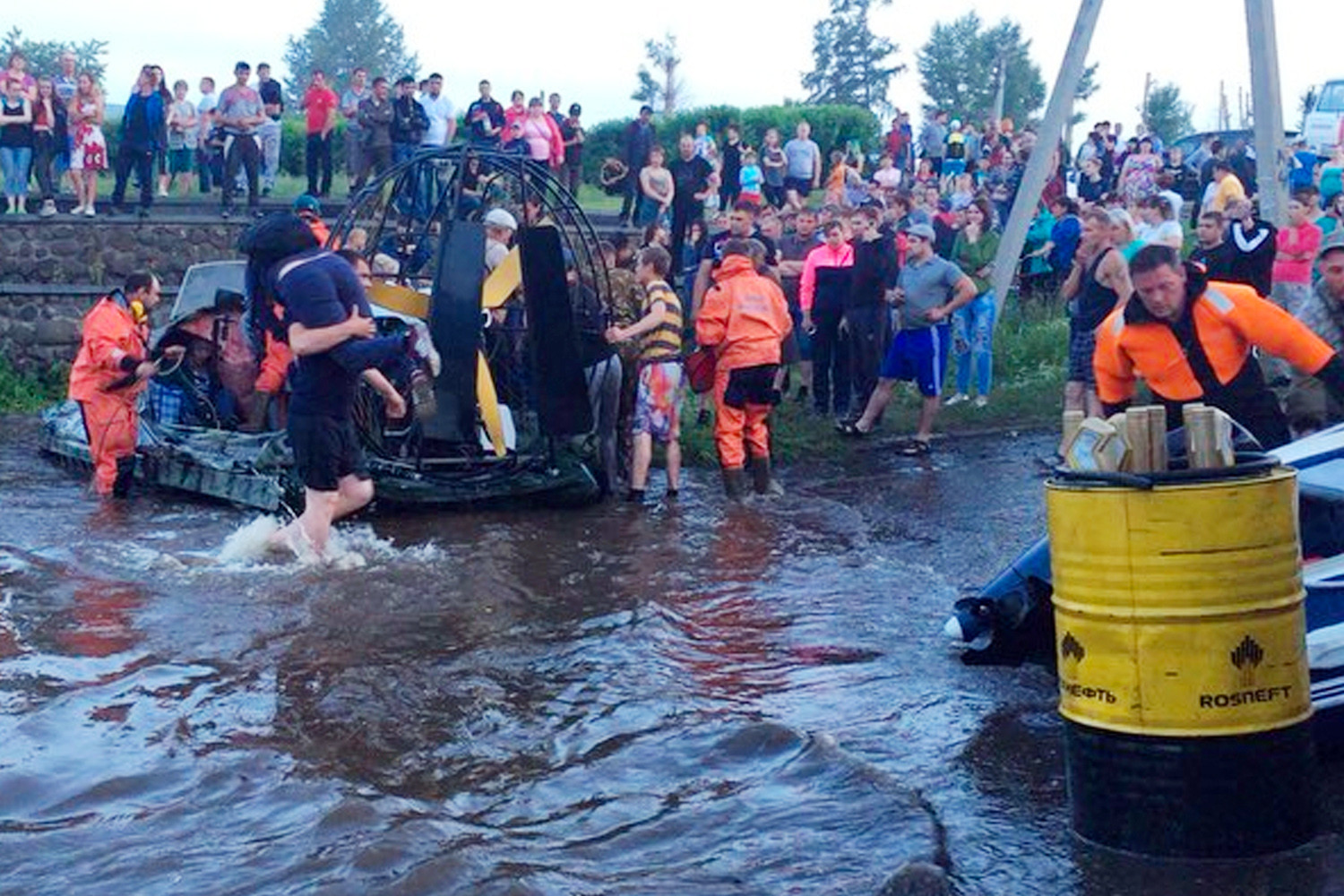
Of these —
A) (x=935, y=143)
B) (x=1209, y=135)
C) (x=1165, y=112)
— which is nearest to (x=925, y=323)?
(x=935, y=143)

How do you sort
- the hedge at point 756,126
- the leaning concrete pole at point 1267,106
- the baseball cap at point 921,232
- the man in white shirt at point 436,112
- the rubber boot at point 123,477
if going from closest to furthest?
the rubber boot at point 123,477 → the baseball cap at point 921,232 → the leaning concrete pole at point 1267,106 → the man in white shirt at point 436,112 → the hedge at point 756,126

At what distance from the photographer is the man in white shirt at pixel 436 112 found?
23750mm

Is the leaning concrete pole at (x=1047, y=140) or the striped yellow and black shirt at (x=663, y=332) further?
the leaning concrete pole at (x=1047, y=140)

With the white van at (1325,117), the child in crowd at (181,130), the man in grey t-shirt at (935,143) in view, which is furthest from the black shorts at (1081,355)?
the white van at (1325,117)

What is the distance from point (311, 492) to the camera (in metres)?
9.87

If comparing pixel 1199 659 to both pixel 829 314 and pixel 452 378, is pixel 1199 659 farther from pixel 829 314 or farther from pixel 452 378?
pixel 829 314

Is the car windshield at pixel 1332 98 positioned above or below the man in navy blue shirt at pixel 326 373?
above

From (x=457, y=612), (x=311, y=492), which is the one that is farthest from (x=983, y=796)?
(x=311, y=492)

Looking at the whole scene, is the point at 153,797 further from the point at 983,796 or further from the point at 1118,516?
the point at 1118,516

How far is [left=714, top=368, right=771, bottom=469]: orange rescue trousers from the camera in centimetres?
1267

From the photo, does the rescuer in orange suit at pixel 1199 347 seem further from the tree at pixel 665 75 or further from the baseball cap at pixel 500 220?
the tree at pixel 665 75

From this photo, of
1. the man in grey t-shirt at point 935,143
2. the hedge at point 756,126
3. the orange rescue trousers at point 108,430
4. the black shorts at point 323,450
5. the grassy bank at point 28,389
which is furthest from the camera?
the hedge at point 756,126

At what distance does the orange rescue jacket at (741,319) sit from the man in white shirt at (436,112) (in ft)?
38.9

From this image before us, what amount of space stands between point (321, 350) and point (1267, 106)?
10.7m
